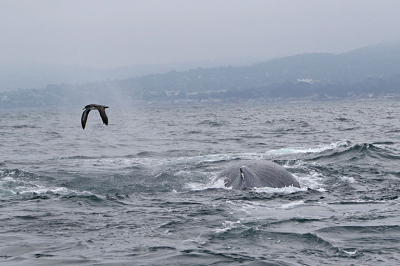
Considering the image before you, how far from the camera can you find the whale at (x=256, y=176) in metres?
14.3

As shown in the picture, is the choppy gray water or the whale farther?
the whale

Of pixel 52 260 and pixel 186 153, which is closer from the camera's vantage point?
pixel 52 260

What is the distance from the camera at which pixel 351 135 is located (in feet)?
111

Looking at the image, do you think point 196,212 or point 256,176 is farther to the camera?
point 256,176

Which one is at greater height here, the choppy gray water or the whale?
the whale

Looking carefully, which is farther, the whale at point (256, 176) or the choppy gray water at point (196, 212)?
the whale at point (256, 176)

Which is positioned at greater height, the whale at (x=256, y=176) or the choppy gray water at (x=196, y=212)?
the whale at (x=256, y=176)

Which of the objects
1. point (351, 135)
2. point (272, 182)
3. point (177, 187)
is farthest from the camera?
point (351, 135)

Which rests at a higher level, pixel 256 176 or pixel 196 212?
pixel 256 176

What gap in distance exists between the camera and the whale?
14.3 m

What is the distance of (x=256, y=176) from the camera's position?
1456 centimetres

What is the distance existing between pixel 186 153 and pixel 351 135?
13.2 m

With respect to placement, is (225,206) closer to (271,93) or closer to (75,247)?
(75,247)

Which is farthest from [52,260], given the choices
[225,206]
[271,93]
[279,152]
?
[271,93]
